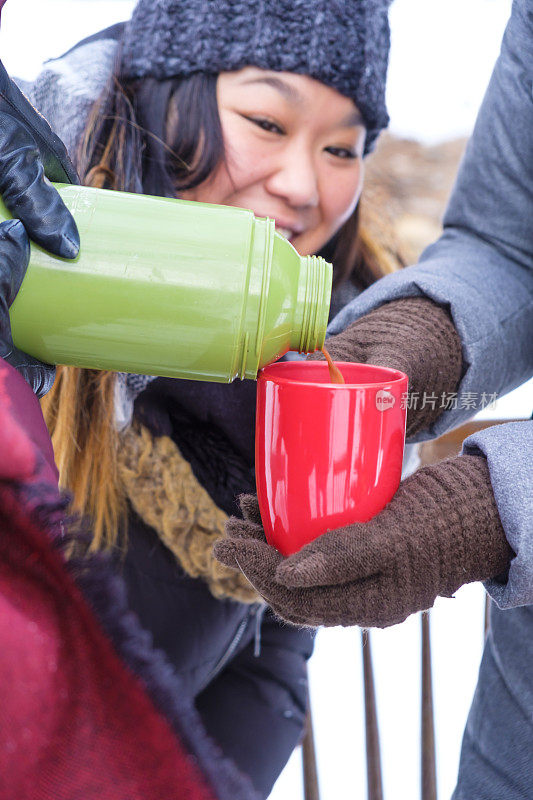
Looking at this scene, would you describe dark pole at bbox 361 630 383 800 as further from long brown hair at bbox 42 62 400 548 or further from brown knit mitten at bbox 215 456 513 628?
brown knit mitten at bbox 215 456 513 628

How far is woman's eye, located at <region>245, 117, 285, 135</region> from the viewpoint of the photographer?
81cm

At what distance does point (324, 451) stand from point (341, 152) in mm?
521

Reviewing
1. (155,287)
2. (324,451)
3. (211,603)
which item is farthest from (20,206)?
(211,603)

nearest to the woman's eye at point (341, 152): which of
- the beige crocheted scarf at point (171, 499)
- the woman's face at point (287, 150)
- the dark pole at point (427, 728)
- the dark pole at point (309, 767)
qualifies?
the woman's face at point (287, 150)

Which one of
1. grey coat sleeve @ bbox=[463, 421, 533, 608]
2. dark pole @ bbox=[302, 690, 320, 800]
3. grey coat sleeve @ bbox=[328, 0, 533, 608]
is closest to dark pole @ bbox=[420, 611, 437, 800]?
dark pole @ bbox=[302, 690, 320, 800]

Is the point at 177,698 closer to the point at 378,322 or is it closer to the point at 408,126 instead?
the point at 378,322

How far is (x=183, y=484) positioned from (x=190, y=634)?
18 centimetres

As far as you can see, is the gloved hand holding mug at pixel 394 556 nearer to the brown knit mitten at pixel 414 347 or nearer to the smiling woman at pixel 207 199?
the brown knit mitten at pixel 414 347

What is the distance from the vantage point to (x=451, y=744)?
1208 mm

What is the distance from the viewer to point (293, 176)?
0.83 m

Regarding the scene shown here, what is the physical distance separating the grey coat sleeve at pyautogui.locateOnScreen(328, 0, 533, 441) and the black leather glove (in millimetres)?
375

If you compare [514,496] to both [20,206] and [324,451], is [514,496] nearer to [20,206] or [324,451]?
[324,451]

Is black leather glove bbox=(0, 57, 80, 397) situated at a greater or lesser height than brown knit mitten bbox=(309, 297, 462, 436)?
greater

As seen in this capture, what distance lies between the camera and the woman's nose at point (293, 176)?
83 cm
